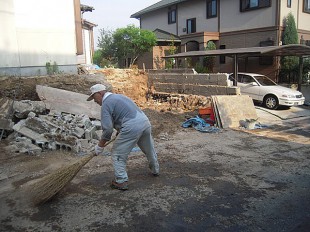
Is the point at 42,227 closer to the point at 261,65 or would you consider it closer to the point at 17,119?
the point at 17,119

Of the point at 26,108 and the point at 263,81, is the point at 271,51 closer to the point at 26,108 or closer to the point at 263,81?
the point at 263,81

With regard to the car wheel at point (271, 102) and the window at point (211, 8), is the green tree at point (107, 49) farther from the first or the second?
the car wheel at point (271, 102)

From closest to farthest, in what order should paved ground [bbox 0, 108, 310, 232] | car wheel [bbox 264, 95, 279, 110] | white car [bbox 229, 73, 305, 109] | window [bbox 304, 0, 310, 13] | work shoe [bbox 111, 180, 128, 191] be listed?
paved ground [bbox 0, 108, 310, 232]
work shoe [bbox 111, 180, 128, 191]
white car [bbox 229, 73, 305, 109]
car wheel [bbox 264, 95, 279, 110]
window [bbox 304, 0, 310, 13]

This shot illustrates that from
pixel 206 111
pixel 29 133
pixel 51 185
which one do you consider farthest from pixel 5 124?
pixel 206 111

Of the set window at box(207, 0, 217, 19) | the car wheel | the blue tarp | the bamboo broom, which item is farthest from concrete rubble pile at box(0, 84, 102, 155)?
window at box(207, 0, 217, 19)

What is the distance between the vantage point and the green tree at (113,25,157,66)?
21219mm

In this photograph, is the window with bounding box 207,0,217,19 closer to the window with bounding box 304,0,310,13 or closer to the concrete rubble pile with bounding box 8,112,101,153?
the window with bounding box 304,0,310,13

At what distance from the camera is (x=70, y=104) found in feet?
27.8

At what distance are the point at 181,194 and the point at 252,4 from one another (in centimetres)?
1796

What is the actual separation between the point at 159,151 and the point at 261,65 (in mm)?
14121

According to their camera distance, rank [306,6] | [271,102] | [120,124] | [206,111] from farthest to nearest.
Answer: [306,6] → [271,102] → [206,111] → [120,124]

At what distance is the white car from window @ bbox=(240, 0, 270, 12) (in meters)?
7.35

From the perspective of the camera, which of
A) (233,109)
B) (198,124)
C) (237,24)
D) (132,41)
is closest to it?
(198,124)

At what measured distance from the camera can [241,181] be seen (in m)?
4.93
